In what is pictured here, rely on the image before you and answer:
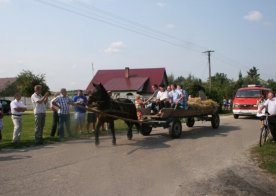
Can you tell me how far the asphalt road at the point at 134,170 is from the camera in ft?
23.3

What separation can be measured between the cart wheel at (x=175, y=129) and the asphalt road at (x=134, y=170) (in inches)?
31.4

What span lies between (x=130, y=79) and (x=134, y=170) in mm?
51125

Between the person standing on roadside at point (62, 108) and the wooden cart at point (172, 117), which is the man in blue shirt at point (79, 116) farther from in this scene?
the wooden cart at point (172, 117)

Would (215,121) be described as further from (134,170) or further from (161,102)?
(134,170)

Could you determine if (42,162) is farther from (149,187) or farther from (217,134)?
(217,134)

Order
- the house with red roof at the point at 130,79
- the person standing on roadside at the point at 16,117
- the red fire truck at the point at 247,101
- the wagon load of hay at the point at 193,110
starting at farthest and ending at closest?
the house with red roof at the point at 130,79, the red fire truck at the point at 247,101, the wagon load of hay at the point at 193,110, the person standing on roadside at the point at 16,117

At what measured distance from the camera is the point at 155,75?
60938 mm

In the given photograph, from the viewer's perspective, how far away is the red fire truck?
2467cm

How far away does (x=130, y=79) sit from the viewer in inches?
2341

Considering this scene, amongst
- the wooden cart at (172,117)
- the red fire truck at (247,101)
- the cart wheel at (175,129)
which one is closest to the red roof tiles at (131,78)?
the red fire truck at (247,101)

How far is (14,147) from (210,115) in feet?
30.7

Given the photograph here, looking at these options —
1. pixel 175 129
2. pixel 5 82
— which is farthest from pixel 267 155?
pixel 5 82

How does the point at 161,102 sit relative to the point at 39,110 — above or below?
above

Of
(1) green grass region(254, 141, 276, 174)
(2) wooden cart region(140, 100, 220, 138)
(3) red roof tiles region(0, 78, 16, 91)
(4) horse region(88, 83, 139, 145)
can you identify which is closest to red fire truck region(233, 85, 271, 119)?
(2) wooden cart region(140, 100, 220, 138)
